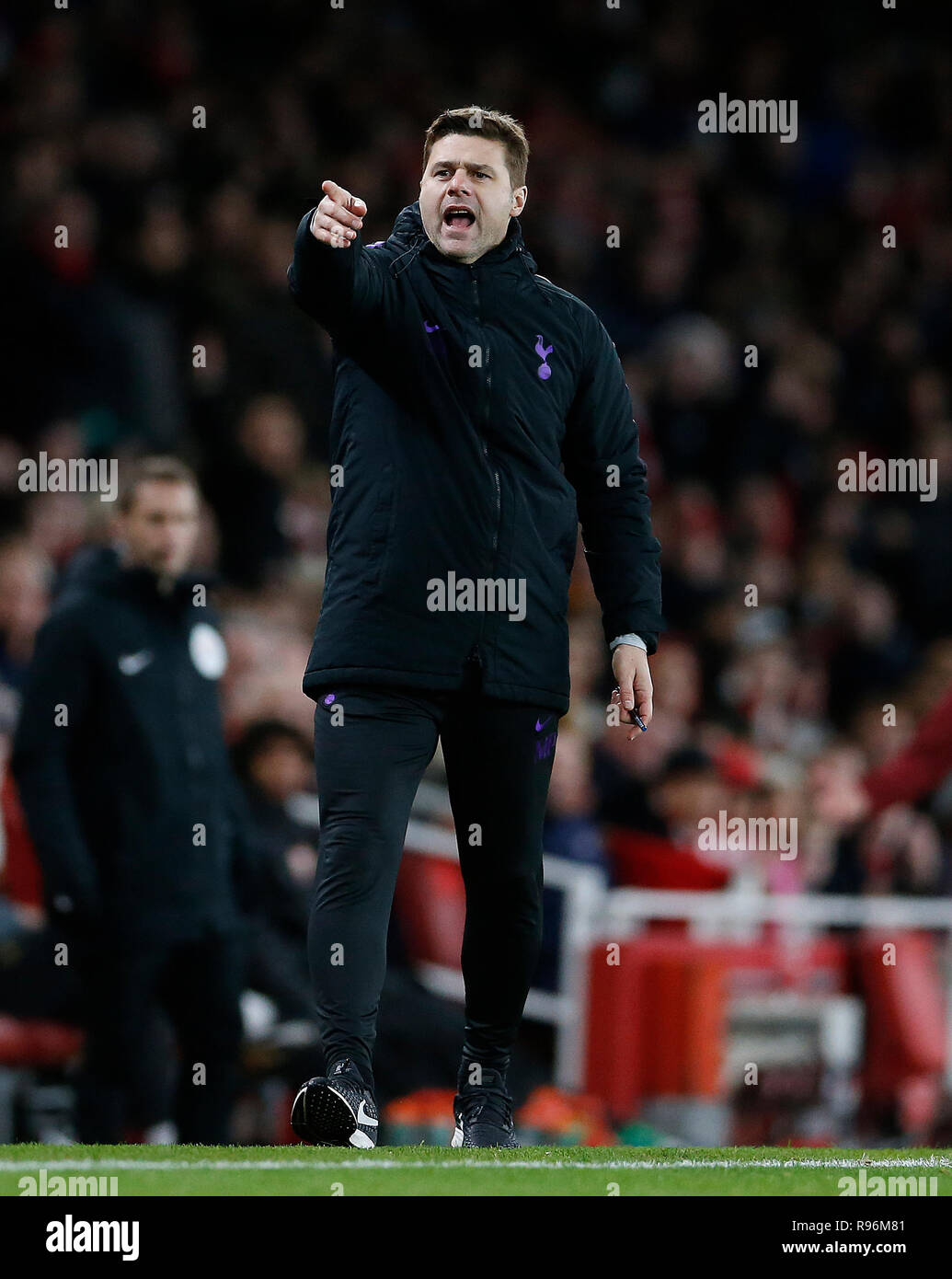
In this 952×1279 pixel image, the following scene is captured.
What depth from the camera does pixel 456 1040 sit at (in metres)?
7.61

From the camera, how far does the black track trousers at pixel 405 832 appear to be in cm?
413

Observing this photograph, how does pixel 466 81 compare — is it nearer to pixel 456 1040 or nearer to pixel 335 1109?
pixel 456 1040

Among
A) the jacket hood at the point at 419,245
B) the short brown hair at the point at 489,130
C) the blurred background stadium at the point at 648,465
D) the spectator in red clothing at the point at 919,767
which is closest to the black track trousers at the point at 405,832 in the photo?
the jacket hood at the point at 419,245

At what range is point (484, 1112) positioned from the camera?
4.39 metres

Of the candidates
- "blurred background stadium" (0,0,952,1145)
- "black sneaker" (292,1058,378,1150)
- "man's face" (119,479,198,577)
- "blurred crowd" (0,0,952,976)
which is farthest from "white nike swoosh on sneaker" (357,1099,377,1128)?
"blurred crowd" (0,0,952,976)

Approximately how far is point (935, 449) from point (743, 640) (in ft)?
7.93

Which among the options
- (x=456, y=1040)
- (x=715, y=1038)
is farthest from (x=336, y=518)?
(x=715, y=1038)

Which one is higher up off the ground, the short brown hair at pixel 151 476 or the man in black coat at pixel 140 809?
the short brown hair at pixel 151 476

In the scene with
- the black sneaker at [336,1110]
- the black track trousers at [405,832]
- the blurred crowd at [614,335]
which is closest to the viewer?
the black sneaker at [336,1110]

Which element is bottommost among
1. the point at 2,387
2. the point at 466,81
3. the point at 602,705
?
the point at 602,705

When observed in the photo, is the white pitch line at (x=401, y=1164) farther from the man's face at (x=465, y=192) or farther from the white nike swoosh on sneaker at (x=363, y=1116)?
the man's face at (x=465, y=192)

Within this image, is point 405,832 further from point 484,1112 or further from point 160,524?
point 160,524

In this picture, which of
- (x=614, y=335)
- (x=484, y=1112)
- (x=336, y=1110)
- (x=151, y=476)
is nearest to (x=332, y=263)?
(x=336, y=1110)

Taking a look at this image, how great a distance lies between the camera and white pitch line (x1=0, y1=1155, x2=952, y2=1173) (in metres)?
3.76
